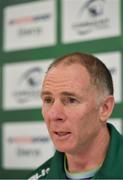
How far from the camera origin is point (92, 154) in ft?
3.51

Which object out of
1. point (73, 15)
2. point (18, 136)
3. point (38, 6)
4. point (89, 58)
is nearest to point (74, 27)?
point (73, 15)

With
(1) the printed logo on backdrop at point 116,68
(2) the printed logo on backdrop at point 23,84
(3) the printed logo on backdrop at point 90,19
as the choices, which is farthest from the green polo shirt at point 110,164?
(2) the printed logo on backdrop at point 23,84

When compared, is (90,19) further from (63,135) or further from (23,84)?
(63,135)

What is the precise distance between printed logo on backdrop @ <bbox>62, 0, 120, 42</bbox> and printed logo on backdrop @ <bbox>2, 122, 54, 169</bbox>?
0.56 metres

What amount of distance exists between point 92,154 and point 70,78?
217mm

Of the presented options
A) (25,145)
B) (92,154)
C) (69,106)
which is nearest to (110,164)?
(92,154)

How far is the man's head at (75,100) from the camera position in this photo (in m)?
0.99

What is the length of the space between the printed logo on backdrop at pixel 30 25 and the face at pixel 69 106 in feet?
4.38

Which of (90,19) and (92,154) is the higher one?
(90,19)

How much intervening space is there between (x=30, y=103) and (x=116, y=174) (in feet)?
4.60

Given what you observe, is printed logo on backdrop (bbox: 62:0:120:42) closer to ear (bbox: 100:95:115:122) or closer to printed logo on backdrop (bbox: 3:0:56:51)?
printed logo on backdrop (bbox: 3:0:56:51)

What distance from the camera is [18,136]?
245 centimetres

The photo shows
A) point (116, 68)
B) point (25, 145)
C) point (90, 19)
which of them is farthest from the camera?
point (25, 145)

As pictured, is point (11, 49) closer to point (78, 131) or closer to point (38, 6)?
point (38, 6)
